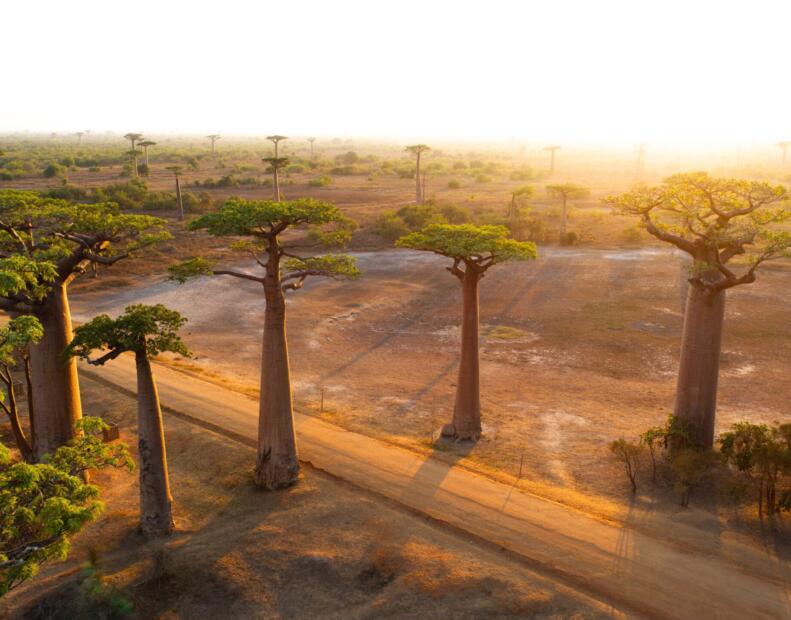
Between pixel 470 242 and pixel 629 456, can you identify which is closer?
pixel 629 456

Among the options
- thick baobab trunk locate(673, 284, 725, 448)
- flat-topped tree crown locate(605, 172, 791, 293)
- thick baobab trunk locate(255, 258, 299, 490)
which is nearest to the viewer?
thick baobab trunk locate(255, 258, 299, 490)

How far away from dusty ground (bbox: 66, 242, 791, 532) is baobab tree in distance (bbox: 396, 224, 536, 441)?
686mm

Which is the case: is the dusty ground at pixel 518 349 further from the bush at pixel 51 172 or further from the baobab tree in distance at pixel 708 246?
the bush at pixel 51 172

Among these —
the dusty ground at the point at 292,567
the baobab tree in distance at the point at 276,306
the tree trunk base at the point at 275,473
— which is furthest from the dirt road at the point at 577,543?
the baobab tree in distance at the point at 276,306

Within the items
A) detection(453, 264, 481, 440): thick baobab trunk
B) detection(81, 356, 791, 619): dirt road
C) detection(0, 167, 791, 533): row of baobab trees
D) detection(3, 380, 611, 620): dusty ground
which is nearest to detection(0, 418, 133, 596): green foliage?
detection(3, 380, 611, 620): dusty ground

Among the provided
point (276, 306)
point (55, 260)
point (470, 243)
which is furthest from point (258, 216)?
point (470, 243)

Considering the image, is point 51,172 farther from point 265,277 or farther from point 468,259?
point 468,259

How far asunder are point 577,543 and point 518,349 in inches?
474

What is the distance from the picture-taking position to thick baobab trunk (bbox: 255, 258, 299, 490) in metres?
12.8

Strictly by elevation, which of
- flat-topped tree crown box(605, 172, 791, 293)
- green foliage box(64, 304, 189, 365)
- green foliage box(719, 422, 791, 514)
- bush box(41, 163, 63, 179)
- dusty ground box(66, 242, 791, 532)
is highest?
flat-topped tree crown box(605, 172, 791, 293)

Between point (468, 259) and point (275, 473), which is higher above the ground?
point (468, 259)

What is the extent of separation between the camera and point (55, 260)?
41.9ft

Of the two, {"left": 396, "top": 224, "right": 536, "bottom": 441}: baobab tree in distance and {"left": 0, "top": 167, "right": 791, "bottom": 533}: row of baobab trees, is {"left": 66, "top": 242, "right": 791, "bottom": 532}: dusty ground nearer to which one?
{"left": 396, "top": 224, "right": 536, "bottom": 441}: baobab tree in distance

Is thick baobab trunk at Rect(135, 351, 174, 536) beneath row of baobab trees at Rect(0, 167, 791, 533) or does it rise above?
beneath
